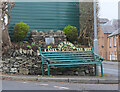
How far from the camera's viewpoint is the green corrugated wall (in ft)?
51.7

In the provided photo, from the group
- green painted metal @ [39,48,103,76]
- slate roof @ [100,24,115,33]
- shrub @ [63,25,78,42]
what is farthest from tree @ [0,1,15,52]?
slate roof @ [100,24,115,33]

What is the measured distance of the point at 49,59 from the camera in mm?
10156

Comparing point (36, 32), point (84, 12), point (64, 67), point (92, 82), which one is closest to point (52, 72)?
point (64, 67)

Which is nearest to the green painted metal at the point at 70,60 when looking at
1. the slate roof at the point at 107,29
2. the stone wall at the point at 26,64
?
the stone wall at the point at 26,64

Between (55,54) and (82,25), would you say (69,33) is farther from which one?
(55,54)

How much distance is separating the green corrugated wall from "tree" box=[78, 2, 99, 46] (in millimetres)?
571

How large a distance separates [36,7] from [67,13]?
2354 millimetres

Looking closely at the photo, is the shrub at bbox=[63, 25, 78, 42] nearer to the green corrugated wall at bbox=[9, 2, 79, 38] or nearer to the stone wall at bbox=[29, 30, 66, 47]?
the stone wall at bbox=[29, 30, 66, 47]

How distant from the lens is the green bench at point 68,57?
33.5 feet

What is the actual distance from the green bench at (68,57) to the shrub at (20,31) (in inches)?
155

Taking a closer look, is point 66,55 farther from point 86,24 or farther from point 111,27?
point 111,27

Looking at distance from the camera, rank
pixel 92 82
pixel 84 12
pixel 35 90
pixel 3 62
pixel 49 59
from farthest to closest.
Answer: pixel 84 12
pixel 3 62
pixel 49 59
pixel 92 82
pixel 35 90

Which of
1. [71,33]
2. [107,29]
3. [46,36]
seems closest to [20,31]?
[46,36]

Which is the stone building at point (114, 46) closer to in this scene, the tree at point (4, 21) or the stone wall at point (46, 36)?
the stone wall at point (46, 36)
